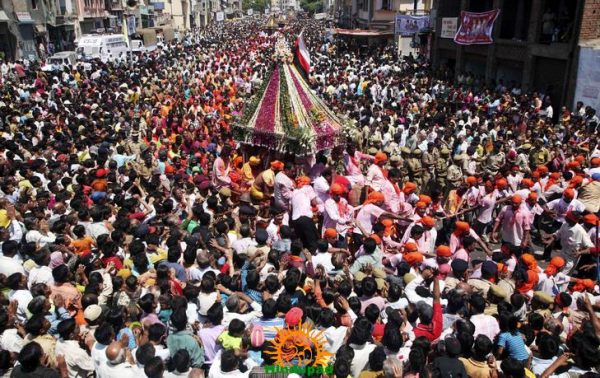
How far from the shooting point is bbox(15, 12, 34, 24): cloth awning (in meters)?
29.6

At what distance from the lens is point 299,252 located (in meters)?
5.60

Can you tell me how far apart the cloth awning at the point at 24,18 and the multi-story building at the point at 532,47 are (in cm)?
2489

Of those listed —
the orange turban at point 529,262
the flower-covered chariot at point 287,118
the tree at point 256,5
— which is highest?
the tree at point 256,5

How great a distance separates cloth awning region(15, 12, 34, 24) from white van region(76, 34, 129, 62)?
561cm

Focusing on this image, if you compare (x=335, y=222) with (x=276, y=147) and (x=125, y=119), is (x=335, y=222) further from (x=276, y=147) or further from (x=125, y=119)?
(x=125, y=119)

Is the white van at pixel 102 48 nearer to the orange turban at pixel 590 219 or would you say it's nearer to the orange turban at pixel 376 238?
the orange turban at pixel 376 238

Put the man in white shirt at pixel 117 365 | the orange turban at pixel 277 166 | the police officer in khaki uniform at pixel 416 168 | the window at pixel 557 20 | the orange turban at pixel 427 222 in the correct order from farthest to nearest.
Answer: the window at pixel 557 20, the police officer in khaki uniform at pixel 416 168, the orange turban at pixel 277 166, the orange turban at pixel 427 222, the man in white shirt at pixel 117 365

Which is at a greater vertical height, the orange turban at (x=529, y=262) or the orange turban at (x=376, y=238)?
the orange turban at (x=529, y=262)

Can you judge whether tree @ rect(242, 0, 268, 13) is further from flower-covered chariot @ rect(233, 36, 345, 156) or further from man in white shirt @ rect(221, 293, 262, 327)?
man in white shirt @ rect(221, 293, 262, 327)

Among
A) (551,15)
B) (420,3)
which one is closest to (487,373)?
(551,15)

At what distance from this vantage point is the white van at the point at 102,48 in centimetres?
2614

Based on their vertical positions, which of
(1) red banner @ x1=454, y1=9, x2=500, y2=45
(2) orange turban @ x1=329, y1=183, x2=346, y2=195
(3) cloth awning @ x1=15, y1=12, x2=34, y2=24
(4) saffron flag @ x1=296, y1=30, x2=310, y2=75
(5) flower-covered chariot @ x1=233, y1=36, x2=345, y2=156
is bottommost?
(2) orange turban @ x1=329, y1=183, x2=346, y2=195

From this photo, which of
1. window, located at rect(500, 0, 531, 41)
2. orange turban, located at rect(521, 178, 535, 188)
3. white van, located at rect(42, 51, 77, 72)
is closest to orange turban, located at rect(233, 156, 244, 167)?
orange turban, located at rect(521, 178, 535, 188)

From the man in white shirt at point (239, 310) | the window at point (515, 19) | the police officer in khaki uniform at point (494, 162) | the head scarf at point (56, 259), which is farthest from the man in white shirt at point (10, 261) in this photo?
the window at point (515, 19)
